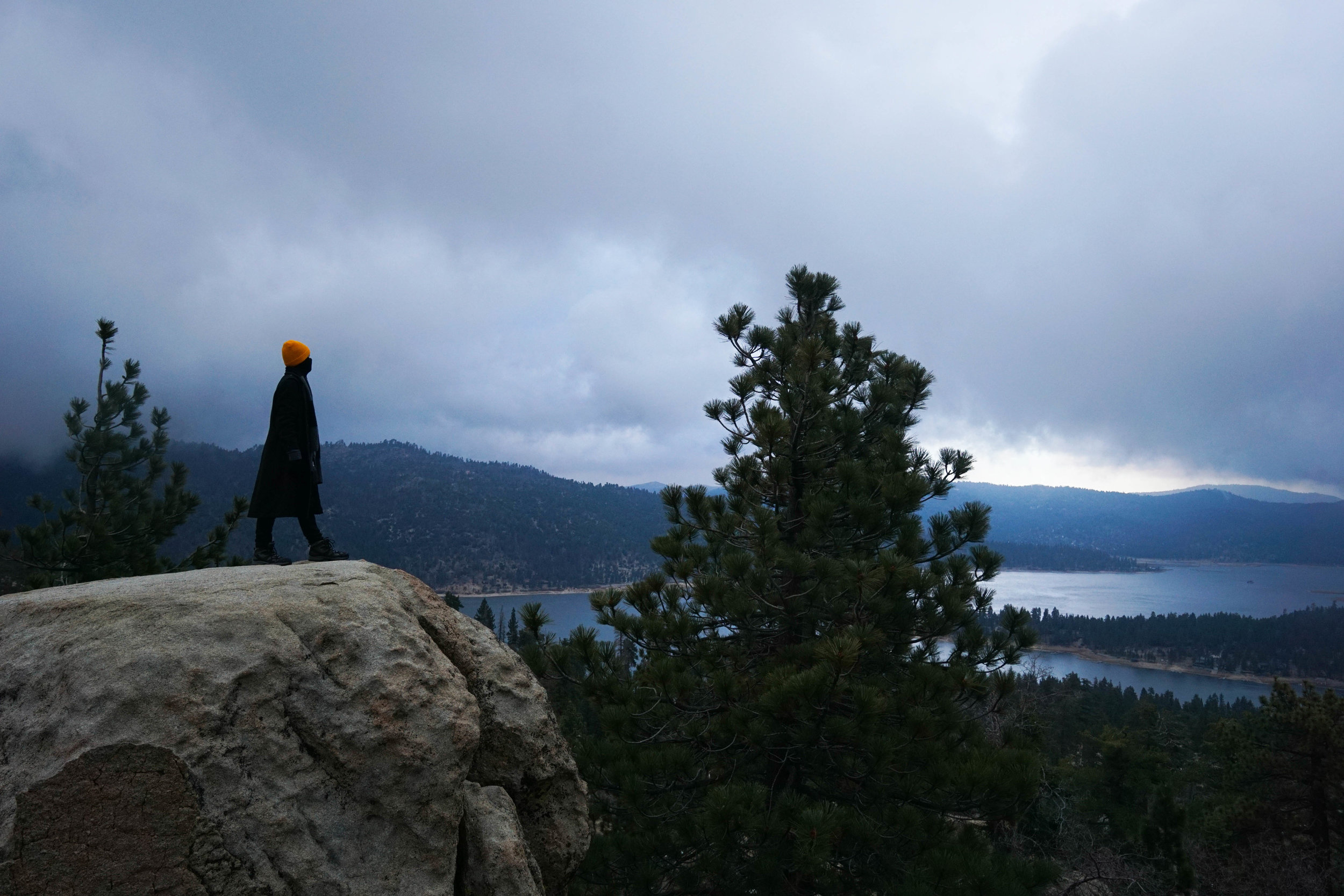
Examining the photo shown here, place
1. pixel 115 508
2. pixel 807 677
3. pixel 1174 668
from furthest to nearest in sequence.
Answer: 1. pixel 1174 668
2. pixel 115 508
3. pixel 807 677

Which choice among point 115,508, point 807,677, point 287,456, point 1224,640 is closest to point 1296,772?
point 807,677

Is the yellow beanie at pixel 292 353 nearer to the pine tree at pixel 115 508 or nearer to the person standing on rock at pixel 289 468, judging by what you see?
the person standing on rock at pixel 289 468

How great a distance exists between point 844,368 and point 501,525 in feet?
621

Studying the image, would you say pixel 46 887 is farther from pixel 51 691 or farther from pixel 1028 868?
pixel 1028 868

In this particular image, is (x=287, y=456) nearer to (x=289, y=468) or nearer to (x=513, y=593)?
(x=289, y=468)

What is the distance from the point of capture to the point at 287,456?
5.83 metres

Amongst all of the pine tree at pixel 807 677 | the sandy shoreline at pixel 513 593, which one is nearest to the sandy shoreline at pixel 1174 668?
the sandy shoreline at pixel 513 593

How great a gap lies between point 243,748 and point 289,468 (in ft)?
9.28

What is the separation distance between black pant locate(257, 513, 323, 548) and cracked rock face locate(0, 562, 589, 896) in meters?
1.10

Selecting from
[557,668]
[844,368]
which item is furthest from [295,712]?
[844,368]

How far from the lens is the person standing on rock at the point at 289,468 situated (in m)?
5.80

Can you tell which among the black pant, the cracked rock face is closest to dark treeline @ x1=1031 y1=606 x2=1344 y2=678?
the black pant

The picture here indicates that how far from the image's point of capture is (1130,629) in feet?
397

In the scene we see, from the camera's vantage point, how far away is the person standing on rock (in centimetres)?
580
